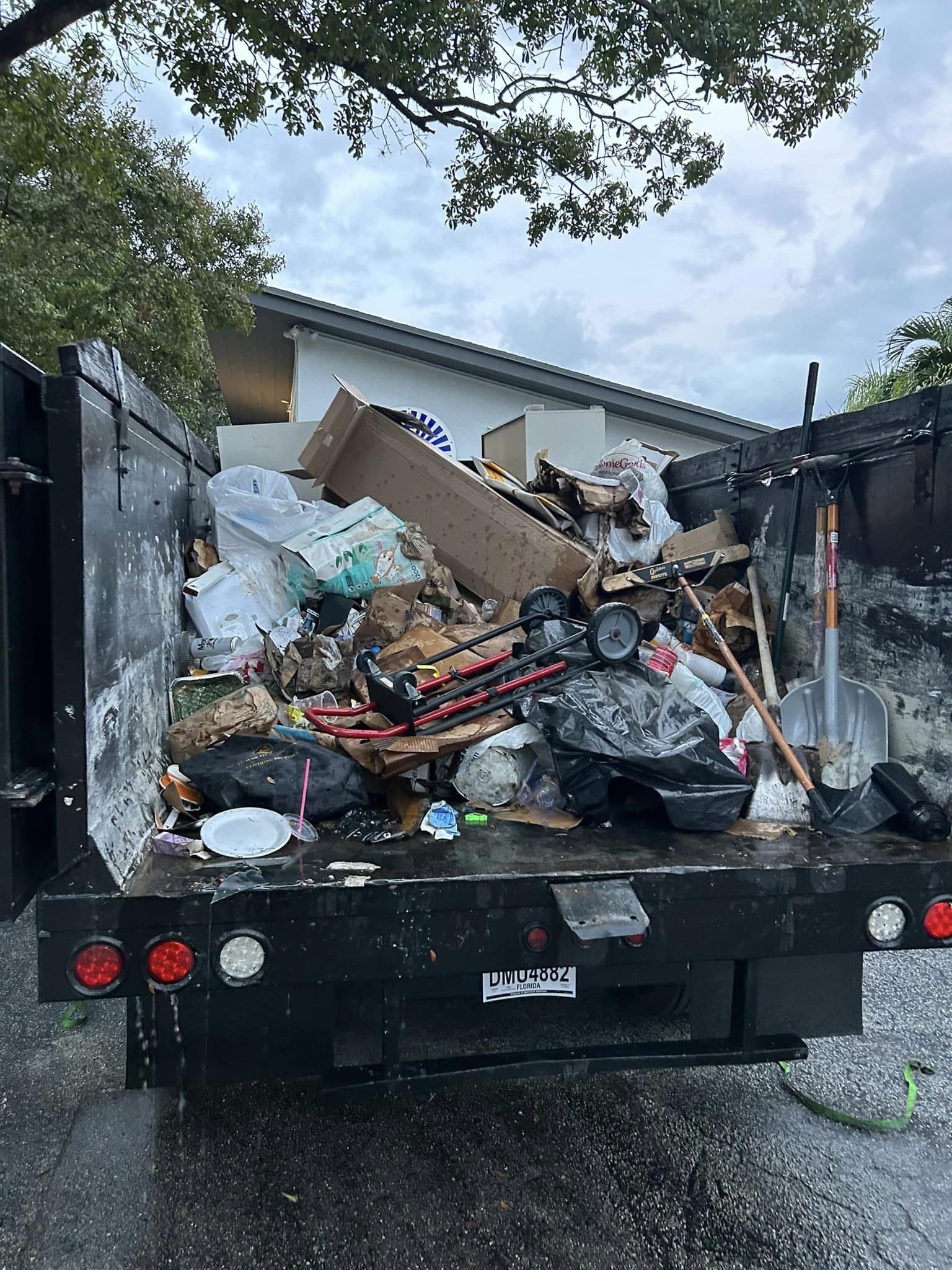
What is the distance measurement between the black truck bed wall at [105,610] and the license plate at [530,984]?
2.83 feet

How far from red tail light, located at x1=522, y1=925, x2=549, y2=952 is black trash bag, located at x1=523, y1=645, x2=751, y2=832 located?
515 mm

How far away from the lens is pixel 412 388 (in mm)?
10250

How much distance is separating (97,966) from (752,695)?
6.43ft

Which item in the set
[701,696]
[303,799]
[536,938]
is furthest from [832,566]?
[303,799]

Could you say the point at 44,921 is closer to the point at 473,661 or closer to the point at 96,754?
the point at 96,754

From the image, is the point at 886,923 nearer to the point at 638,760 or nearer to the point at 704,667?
the point at 638,760

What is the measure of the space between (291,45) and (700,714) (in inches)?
211

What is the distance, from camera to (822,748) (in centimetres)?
239

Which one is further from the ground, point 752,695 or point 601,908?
point 752,695

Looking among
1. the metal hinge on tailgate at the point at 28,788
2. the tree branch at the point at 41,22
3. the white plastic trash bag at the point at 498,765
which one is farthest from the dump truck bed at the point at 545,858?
the tree branch at the point at 41,22

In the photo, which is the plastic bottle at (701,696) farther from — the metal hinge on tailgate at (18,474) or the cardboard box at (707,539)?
the metal hinge on tailgate at (18,474)

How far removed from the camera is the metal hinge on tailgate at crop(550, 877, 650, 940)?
1609 millimetres

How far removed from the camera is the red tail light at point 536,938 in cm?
172

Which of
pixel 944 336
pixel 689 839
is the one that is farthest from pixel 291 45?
pixel 944 336
